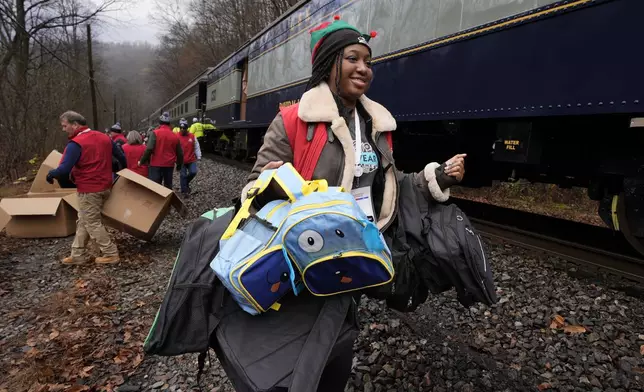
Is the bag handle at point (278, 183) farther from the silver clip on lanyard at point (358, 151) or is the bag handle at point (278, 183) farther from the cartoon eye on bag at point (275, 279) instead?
the silver clip on lanyard at point (358, 151)

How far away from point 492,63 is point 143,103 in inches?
4550

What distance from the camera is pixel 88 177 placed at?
5.15 metres

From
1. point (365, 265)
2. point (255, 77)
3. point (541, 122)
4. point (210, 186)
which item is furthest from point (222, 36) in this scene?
point (365, 265)

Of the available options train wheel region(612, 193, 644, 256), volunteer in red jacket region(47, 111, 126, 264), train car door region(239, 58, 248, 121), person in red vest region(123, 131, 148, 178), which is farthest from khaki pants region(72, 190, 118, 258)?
train car door region(239, 58, 248, 121)

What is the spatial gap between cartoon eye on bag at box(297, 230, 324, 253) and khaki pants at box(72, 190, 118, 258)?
16.0 feet

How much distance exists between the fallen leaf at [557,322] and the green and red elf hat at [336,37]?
265cm

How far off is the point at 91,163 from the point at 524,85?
5.17m

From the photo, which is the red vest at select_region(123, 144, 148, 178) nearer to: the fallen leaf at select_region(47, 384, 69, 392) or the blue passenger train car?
the blue passenger train car

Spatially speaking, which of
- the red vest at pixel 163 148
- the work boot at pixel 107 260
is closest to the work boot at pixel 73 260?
the work boot at pixel 107 260

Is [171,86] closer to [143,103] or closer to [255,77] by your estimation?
[143,103]

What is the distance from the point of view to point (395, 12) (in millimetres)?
5910

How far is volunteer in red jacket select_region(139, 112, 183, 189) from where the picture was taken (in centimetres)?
840

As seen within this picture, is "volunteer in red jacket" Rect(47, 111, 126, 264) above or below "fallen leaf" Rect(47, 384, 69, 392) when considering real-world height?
above

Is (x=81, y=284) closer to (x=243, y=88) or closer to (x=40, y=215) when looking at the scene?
(x=40, y=215)
